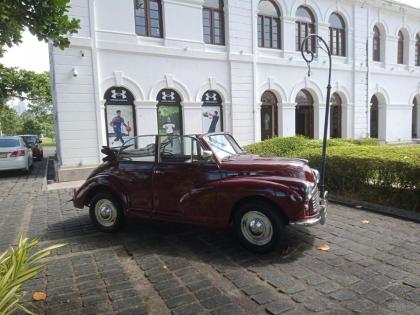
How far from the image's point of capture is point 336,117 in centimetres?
1919

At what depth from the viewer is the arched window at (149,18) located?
12828mm

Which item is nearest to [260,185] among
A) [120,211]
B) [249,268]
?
[249,268]

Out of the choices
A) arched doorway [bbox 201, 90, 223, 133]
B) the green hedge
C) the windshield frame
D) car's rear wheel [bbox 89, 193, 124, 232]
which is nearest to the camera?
the windshield frame

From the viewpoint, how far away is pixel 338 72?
1842 centimetres

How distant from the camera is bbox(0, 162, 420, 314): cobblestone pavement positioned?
338 cm

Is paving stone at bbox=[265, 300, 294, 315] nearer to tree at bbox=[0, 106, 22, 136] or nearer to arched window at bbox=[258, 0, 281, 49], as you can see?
arched window at bbox=[258, 0, 281, 49]

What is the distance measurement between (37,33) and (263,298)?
11.5 feet

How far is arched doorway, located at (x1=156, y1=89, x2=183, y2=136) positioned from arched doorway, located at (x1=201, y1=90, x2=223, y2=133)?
1.16 m

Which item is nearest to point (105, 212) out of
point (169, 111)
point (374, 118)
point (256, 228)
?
point (256, 228)

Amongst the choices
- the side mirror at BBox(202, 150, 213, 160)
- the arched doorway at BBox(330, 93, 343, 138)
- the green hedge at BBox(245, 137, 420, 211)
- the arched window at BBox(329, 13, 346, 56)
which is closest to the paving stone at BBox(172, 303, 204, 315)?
the side mirror at BBox(202, 150, 213, 160)

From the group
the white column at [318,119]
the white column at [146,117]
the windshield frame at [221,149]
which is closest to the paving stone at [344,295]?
the windshield frame at [221,149]

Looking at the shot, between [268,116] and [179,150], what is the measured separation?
39.2ft

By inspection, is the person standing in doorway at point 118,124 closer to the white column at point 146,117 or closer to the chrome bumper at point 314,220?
the white column at point 146,117

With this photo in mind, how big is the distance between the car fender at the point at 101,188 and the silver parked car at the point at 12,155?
332 inches
